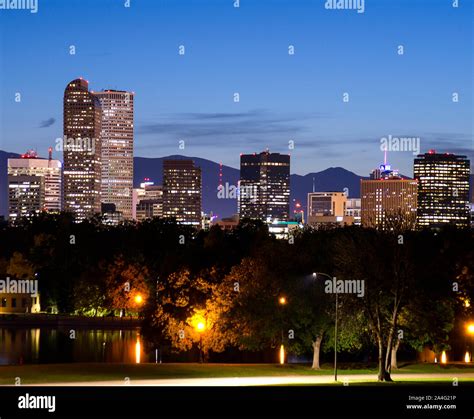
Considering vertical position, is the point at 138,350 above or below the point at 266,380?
below

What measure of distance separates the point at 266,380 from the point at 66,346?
132ft

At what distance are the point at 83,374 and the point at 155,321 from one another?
24.5m


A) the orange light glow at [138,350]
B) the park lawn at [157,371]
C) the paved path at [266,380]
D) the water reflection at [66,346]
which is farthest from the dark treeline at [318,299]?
the water reflection at [66,346]

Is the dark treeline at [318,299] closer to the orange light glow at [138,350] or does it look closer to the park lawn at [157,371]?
the orange light glow at [138,350]

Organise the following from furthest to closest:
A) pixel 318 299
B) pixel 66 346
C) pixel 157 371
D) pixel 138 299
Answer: pixel 138 299 → pixel 66 346 → pixel 318 299 → pixel 157 371

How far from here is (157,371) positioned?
206ft

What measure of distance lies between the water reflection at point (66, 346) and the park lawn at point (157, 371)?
16.3 metres

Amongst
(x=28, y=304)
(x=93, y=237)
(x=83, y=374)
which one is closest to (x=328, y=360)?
(x=83, y=374)

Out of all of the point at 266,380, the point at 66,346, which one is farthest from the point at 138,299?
the point at 266,380

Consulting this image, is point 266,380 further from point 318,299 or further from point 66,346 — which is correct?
point 66,346

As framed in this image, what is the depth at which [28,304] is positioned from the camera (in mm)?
129500

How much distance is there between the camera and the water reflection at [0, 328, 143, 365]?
84.9m

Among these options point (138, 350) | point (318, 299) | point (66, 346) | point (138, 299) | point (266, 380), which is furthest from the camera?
point (138, 299)

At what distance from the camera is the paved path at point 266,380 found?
2144 inches
